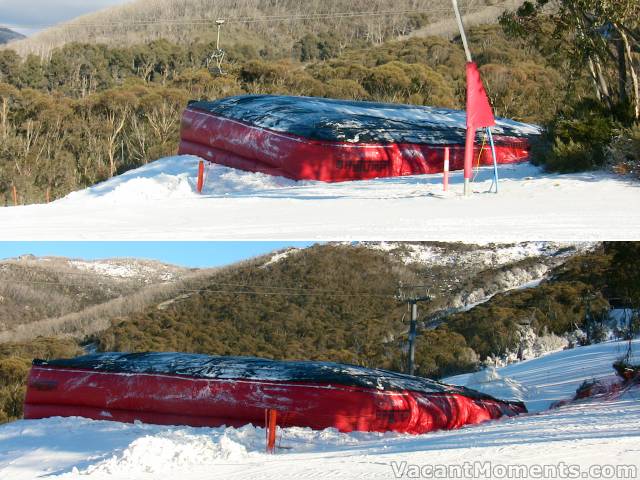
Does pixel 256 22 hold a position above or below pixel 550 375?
above

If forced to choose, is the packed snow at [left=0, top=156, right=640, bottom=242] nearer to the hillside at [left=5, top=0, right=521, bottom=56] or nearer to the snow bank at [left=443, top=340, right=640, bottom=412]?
the snow bank at [left=443, top=340, right=640, bottom=412]

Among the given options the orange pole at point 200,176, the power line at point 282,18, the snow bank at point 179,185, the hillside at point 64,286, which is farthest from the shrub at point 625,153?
the power line at point 282,18

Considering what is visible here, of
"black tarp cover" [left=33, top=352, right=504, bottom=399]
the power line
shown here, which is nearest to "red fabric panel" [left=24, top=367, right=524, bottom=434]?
"black tarp cover" [left=33, top=352, right=504, bottom=399]

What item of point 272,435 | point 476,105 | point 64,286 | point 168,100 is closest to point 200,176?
point 476,105

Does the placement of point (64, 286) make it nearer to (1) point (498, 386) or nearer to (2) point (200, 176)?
(2) point (200, 176)

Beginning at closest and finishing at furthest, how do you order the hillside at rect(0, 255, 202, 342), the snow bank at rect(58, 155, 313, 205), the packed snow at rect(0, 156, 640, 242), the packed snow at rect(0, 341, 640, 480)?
the packed snow at rect(0, 341, 640, 480) < the packed snow at rect(0, 156, 640, 242) < the snow bank at rect(58, 155, 313, 205) < the hillside at rect(0, 255, 202, 342)
